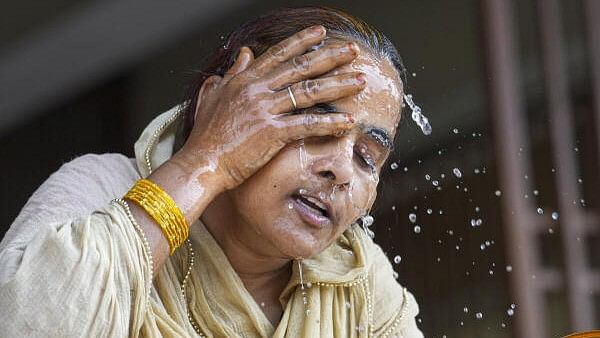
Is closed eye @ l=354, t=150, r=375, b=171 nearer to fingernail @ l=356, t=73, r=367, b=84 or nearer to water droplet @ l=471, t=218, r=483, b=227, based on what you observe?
fingernail @ l=356, t=73, r=367, b=84

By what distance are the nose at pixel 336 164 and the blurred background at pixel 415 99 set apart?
1780 millimetres

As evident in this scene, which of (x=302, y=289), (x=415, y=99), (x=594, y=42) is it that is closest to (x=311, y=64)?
(x=302, y=289)

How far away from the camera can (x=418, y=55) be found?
4430mm

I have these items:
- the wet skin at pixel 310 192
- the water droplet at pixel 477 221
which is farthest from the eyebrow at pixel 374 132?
the water droplet at pixel 477 221

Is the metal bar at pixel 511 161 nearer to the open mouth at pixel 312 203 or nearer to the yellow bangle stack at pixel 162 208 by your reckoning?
the open mouth at pixel 312 203

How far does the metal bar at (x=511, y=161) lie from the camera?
334 cm

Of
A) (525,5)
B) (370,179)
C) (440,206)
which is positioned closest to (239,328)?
(370,179)

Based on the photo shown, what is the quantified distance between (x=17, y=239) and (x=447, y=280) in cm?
388

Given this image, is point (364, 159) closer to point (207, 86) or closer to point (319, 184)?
point (319, 184)

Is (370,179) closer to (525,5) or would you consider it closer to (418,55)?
(418,55)

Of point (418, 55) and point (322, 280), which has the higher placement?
point (322, 280)

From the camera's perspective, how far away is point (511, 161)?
3.39 metres

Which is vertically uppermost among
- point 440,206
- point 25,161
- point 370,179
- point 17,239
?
point 17,239

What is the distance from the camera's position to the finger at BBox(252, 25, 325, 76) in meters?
1.94
